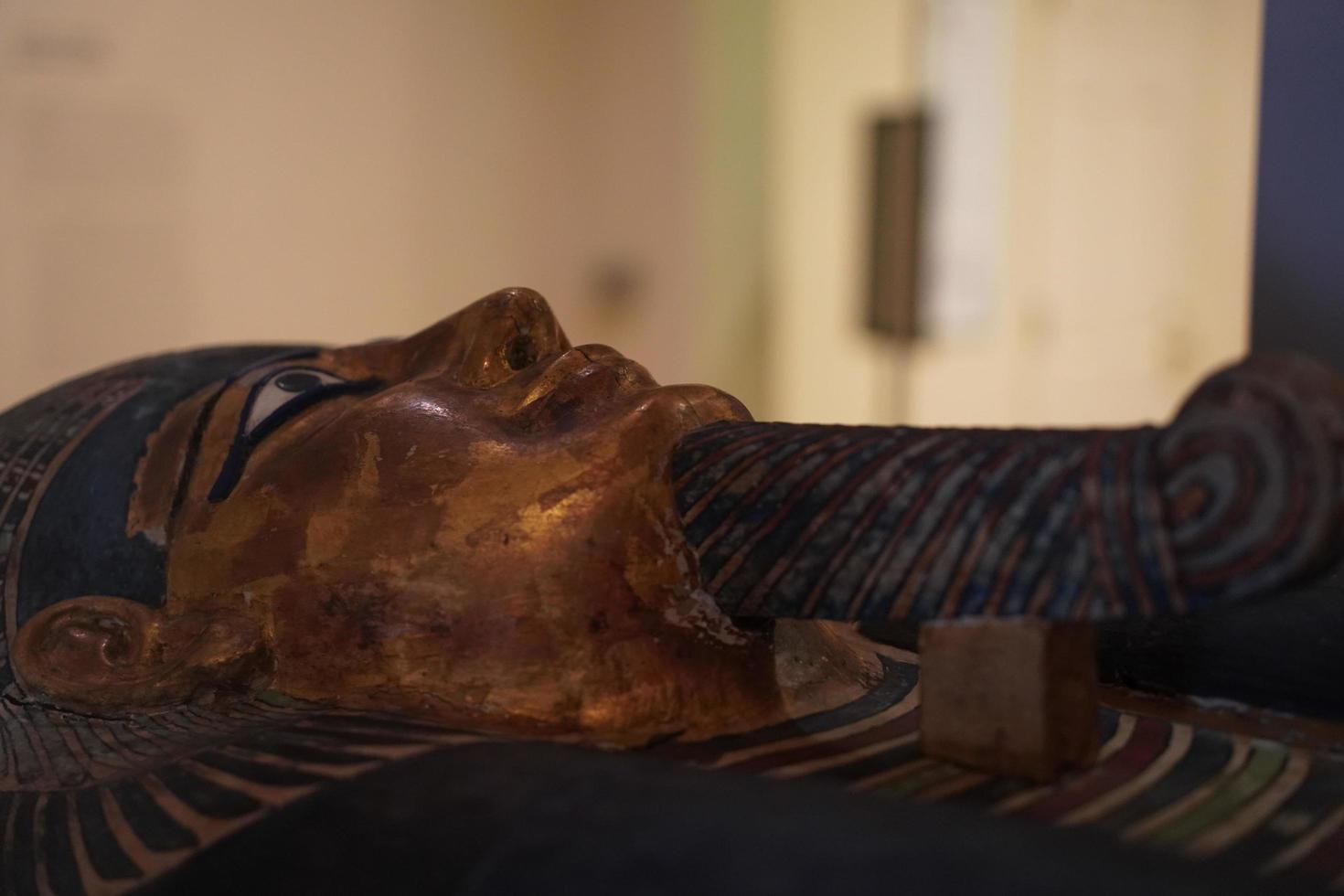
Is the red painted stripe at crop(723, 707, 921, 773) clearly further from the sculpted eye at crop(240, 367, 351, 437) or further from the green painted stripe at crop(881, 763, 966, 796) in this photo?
the sculpted eye at crop(240, 367, 351, 437)

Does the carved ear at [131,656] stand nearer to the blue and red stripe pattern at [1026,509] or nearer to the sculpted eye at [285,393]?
the sculpted eye at [285,393]

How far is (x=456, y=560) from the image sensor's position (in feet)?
5.02

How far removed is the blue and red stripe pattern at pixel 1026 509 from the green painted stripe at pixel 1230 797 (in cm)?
22

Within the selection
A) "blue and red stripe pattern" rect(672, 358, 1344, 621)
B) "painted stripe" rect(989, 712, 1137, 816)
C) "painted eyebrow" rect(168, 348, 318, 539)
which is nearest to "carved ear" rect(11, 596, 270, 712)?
"painted eyebrow" rect(168, 348, 318, 539)

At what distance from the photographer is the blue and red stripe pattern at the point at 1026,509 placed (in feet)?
3.66

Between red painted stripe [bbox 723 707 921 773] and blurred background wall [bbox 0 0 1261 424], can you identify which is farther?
blurred background wall [bbox 0 0 1261 424]

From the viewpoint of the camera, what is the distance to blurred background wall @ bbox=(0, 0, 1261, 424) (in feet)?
14.5

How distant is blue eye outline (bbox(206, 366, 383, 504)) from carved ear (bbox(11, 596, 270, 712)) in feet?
0.59

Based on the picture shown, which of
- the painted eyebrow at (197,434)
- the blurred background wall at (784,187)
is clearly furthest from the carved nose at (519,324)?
the blurred background wall at (784,187)

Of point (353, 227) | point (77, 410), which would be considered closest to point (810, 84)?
point (353, 227)

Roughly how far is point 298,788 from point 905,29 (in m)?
4.56

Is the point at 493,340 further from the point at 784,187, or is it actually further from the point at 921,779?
the point at 784,187

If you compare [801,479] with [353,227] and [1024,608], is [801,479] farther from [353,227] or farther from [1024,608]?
[353,227]

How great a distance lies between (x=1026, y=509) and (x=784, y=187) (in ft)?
13.9
